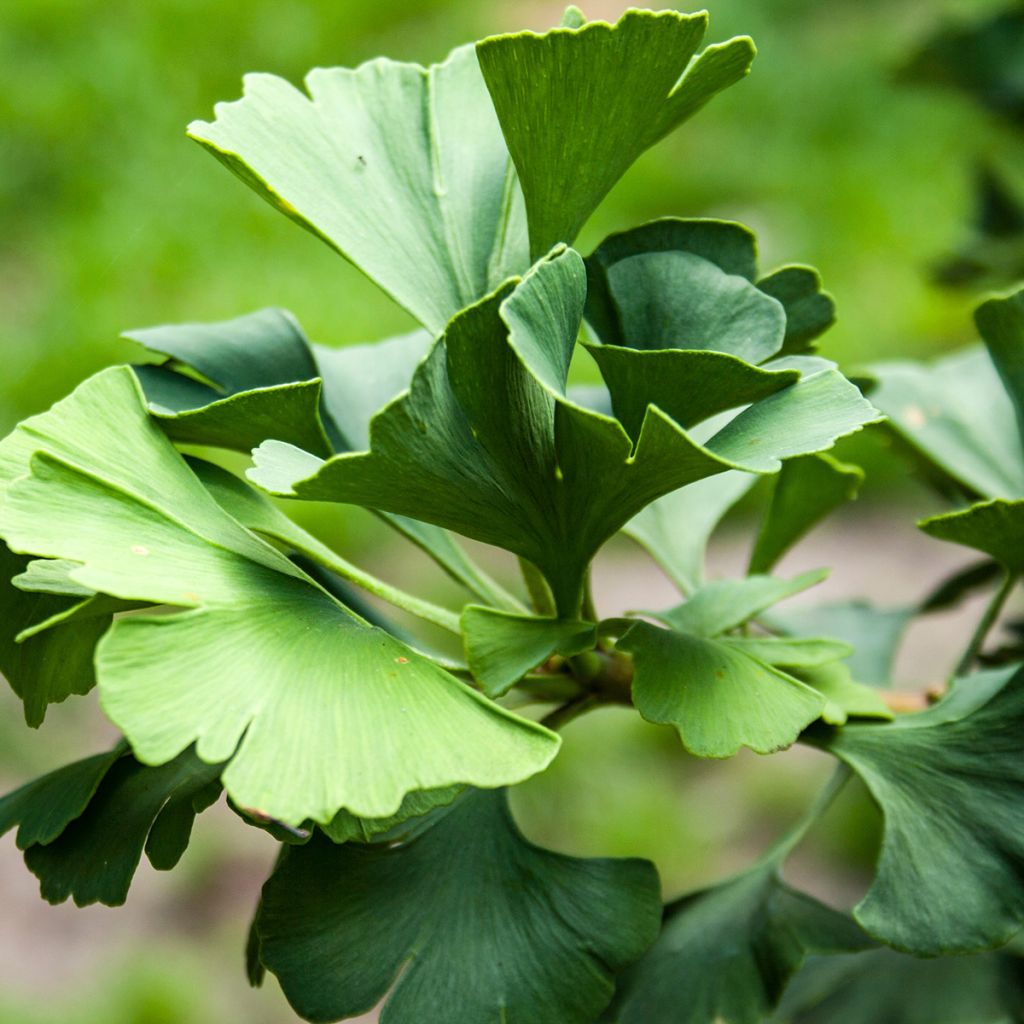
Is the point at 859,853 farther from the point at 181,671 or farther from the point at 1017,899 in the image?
the point at 181,671

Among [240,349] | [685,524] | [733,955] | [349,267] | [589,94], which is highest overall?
[589,94]

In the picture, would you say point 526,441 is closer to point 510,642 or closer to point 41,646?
point 510,642

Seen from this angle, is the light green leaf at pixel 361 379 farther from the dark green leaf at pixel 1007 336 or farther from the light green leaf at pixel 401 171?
the dark green leaf at pixel 1007 336

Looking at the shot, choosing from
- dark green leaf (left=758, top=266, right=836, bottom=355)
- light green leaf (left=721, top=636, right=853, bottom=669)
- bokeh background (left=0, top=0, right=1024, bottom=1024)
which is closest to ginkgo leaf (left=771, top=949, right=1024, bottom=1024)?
light green leaf (left=721, top=636, right=853, bottom=669)

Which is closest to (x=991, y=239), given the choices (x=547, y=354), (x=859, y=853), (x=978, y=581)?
(x=978, y=581)

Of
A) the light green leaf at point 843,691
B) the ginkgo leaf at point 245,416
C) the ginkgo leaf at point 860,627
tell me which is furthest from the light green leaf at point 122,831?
the ginkgo leaf at point 860,627

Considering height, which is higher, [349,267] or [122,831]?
[122,831]

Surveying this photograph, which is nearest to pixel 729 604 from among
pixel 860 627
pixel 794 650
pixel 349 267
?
pixel 794 650
